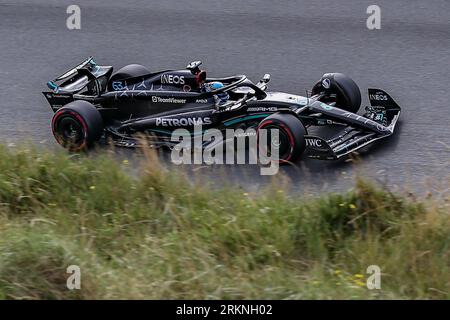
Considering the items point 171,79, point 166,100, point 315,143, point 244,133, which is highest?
point 171,79

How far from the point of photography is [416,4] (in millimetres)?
13688

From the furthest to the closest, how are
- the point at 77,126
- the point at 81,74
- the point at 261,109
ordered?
the point at 81,74
the point at 77,126
the point at 261,109

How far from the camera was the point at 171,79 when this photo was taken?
9.98 meters

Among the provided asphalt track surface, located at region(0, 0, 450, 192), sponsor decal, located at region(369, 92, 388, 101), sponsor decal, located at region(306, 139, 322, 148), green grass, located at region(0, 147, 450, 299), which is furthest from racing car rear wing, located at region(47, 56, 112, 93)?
sponsor decal, located at region(369, 92, 388, 101)

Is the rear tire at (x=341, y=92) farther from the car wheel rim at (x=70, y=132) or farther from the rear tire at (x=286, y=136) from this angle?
the car wheel rim at (x=70, y=132)

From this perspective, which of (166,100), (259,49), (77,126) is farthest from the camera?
(259,49)

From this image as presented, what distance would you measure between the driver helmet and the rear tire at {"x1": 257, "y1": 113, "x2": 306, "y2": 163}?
0.72 metres

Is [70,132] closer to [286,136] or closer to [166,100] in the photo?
[166,100]

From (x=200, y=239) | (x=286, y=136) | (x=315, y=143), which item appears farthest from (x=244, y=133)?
(x=200, y=239)

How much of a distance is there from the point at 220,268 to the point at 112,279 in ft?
2.69

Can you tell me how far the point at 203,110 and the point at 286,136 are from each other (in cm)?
114

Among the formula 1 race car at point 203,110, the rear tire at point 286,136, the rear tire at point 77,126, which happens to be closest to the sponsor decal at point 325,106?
the formula 1 race car at point 203,110

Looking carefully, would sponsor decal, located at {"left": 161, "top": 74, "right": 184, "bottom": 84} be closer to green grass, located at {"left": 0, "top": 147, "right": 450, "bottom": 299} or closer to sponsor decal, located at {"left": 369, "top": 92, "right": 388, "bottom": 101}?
green grass, located at {"left": 0, "top": 147, "right": 450, "bottom": 299}
